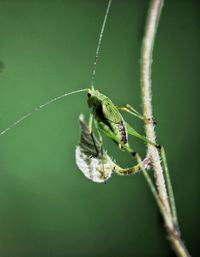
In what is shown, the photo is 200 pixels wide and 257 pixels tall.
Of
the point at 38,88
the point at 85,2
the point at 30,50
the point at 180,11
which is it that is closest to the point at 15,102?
the point at 38,88

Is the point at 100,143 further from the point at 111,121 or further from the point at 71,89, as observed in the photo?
the point at 71,89

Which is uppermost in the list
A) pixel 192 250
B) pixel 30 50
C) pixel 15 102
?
pixel 30 50

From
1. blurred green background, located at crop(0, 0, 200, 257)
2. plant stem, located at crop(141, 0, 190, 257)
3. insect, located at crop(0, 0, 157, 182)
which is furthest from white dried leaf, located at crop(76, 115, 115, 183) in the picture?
blurred green background, located at crop(0, 0, 200, 257)

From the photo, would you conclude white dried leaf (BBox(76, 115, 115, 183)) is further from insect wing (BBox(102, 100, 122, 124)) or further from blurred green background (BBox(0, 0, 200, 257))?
blurred green background (BBox(0, 0, 200, 257))

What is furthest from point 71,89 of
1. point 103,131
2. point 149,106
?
point 149,106

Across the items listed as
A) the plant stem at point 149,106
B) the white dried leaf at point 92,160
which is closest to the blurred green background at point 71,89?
the white dried leaf at point 92,160

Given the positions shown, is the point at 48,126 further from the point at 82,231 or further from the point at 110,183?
the point at 82,231

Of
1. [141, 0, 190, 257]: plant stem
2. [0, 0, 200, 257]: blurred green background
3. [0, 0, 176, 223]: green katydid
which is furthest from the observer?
[0, 0, 200, 257]: blurred green background

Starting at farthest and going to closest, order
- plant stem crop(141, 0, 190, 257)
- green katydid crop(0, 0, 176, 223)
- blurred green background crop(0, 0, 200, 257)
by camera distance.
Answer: blurred green background crop(0, 0, 200, 257)
green katydid crop(0, 0, 176, 223)
plant stem crop(141, 0, 190, 257)

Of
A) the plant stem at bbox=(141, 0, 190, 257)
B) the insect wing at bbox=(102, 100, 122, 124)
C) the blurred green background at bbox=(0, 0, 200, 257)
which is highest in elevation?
the blurred green background at bbox=(0, 0, 200, 257)
